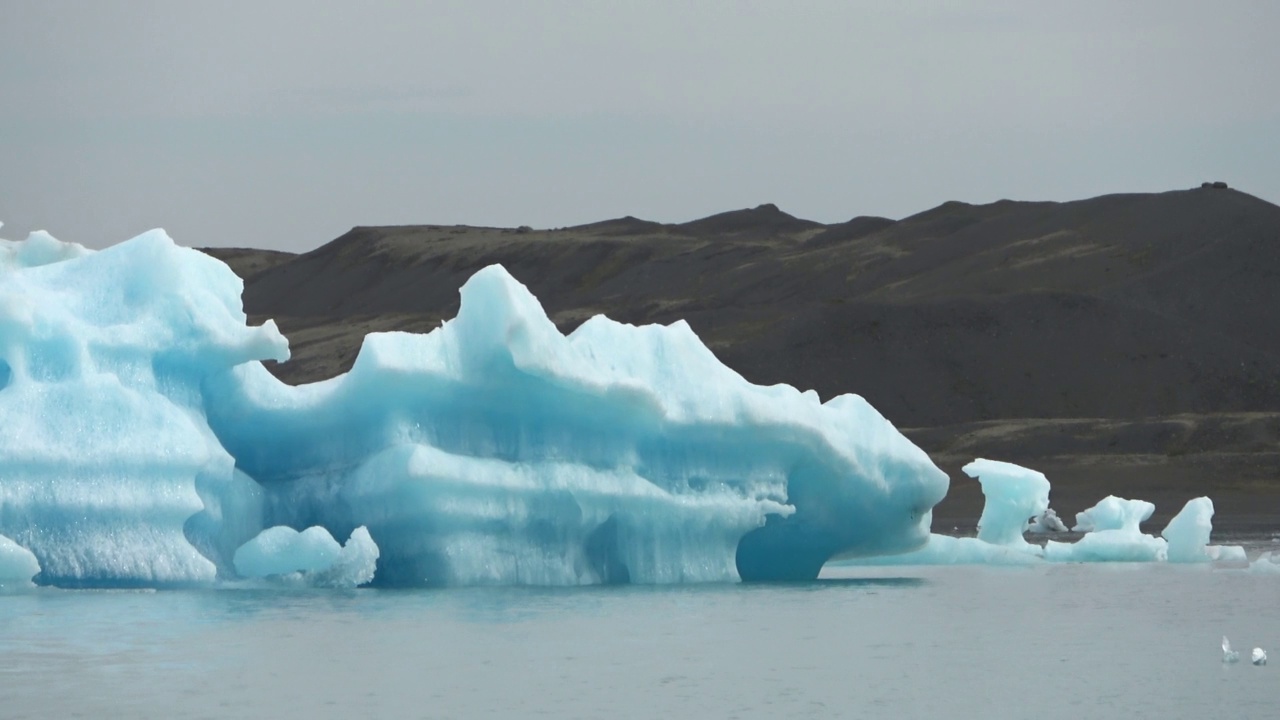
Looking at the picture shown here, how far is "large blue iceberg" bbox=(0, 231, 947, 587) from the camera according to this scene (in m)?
17.2

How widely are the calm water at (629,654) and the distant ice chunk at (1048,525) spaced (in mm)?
16071

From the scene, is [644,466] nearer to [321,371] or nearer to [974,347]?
[974,347]

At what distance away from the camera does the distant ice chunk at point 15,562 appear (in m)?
16.6

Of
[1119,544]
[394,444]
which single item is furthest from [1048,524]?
[394,444]

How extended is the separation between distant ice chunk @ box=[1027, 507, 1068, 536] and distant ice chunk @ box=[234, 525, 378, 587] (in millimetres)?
21251

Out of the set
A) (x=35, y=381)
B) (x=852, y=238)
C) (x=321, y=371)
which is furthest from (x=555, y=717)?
(x=852, y=238)

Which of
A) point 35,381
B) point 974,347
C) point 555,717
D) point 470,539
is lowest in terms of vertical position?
point 555,717

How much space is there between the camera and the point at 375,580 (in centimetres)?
1997

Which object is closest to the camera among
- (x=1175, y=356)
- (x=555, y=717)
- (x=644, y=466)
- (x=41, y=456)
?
(x=555, y=717)

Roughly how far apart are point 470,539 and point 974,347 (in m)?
43.0

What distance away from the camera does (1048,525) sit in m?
38.0

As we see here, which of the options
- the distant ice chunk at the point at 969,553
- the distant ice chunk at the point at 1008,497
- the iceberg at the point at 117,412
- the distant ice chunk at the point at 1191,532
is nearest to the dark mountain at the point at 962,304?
the distant ice chunk at the point at 1191,532

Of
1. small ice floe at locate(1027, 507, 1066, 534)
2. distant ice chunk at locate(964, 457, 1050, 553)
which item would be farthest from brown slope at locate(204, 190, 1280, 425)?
distant ice chunk at locate(964, 457, 1050, 553)

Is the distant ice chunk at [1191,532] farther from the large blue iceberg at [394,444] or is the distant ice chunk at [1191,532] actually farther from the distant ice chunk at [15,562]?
the distant ice chunk at [15,562]
